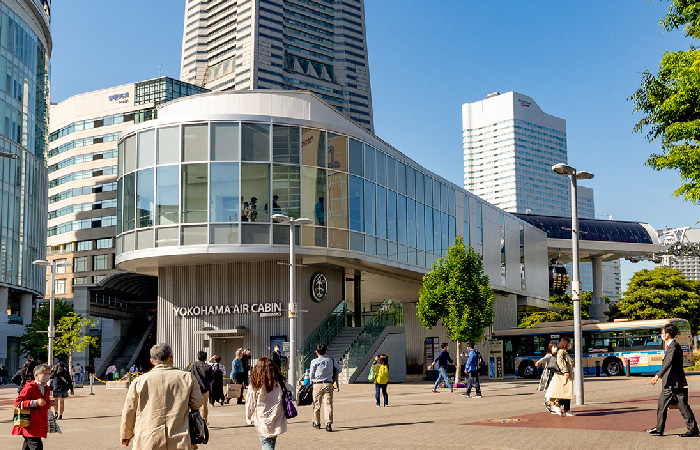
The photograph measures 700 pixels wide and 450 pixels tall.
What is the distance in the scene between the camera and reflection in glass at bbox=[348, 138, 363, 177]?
36.5 metres

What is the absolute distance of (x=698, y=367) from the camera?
4684 cm

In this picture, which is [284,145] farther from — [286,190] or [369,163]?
[369,163]

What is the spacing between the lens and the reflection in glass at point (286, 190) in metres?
33.7

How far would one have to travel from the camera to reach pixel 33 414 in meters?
10.6

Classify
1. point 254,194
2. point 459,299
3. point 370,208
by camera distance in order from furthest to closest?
point 370,208
point 459,299
point 254,194

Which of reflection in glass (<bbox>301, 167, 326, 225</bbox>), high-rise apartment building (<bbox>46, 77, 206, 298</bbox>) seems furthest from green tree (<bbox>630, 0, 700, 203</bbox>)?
high-rise apartment building (<bbox>46, 77, 206, 298</bbox>)

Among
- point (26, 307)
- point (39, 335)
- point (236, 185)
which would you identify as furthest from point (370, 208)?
point (26, 307)

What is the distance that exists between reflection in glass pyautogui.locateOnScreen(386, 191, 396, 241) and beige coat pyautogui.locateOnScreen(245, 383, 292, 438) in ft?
96.4

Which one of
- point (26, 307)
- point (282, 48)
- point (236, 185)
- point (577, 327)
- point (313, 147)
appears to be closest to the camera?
point (577, 327)

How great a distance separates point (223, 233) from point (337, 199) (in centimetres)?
540

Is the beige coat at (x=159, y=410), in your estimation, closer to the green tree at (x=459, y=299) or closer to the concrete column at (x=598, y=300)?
the green tree at (x=459, y=299)

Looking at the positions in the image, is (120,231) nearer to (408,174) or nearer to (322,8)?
(408,174)

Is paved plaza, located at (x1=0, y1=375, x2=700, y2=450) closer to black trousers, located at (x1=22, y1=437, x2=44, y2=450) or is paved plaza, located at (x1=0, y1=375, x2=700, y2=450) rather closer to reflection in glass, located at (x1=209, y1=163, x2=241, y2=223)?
black trousers, located at (x1=22, y1=437, x2=44, y2=450)

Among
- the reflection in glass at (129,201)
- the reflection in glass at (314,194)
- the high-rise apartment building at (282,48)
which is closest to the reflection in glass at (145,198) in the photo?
the reflection in glass at (129,201)
